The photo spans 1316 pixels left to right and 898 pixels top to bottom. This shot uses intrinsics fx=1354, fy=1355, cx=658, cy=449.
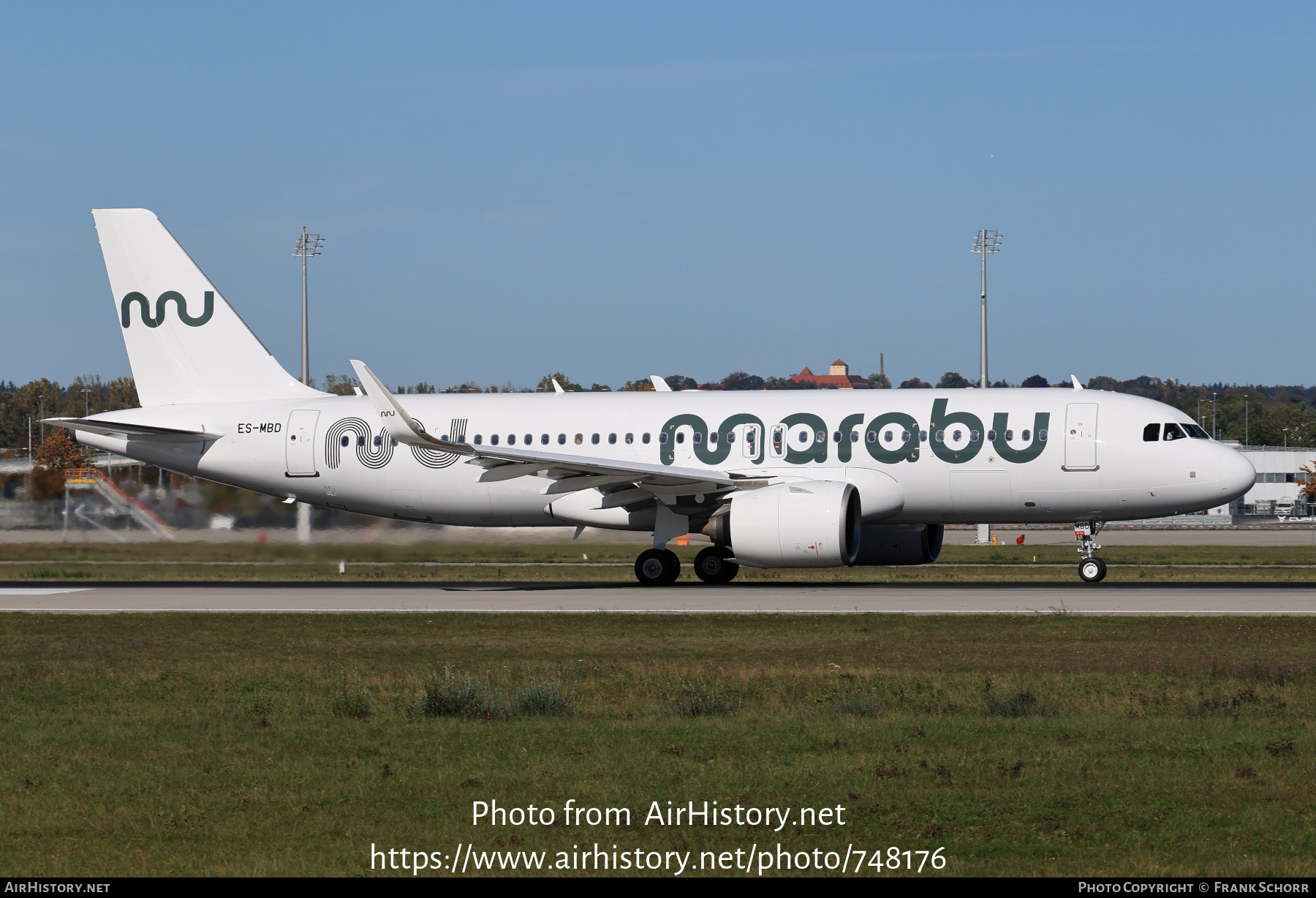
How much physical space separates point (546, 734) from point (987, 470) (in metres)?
18.2

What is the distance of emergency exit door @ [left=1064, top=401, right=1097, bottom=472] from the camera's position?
27.8 meters

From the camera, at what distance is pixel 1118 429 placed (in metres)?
27.9

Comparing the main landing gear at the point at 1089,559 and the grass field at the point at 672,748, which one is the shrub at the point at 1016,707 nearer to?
the grass field at the point at 672,748

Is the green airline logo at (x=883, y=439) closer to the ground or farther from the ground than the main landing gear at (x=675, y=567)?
farther from the ground

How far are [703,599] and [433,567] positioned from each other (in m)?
18.3

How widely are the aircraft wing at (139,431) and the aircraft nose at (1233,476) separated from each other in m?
22.5

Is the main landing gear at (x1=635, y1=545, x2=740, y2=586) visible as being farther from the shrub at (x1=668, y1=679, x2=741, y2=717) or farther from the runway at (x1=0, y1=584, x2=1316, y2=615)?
the shrub at (x1=668, y1=679, x2=741, y2=717)

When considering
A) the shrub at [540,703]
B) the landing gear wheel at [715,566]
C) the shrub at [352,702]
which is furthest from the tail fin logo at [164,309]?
the shrub at [540,703]

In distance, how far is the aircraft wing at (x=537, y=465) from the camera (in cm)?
2684

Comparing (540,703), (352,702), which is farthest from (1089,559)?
(352,702)

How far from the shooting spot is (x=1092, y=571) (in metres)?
29.0

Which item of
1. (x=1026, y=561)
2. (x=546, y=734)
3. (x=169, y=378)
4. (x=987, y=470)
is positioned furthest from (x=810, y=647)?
(x=1026, y=561)

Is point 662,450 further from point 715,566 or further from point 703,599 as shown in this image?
point 703,599

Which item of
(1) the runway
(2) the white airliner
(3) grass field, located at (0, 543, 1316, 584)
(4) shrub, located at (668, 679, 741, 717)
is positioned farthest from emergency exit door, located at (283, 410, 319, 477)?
(4) shrub, located at (668, 679, 741, 717)
